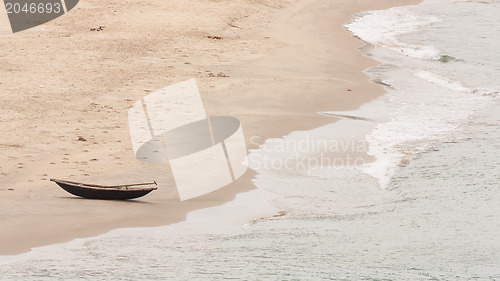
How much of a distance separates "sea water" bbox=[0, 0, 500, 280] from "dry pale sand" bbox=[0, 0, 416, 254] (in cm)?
58

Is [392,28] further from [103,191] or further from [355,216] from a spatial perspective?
[103,191]

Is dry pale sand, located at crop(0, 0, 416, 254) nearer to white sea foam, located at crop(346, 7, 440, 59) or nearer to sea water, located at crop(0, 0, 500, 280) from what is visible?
sea water, located at crop(0, 0, 500, 280)

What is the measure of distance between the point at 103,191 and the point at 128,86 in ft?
25.1

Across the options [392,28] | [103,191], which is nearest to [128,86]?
[103,191]

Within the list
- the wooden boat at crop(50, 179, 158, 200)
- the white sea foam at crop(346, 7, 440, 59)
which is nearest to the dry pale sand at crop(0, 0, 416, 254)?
the wooden boat at crop(50, 179, 158, 200)

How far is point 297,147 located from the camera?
14.5m

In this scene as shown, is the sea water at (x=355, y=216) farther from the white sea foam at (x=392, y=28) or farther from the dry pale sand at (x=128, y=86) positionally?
the white sea foam at (x=392, y=28)

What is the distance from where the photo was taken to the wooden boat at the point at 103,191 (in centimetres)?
1049

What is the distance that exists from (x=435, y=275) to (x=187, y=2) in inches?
846

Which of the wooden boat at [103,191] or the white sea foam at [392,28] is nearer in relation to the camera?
the wooden boat at [103,191]

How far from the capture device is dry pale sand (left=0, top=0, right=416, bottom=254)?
34.8 feet

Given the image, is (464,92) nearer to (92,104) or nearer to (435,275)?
(92,104)

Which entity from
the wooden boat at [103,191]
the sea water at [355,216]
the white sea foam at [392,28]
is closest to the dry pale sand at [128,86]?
the wooden boat at [103,191]

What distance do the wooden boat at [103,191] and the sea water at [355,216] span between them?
32.0 inches
